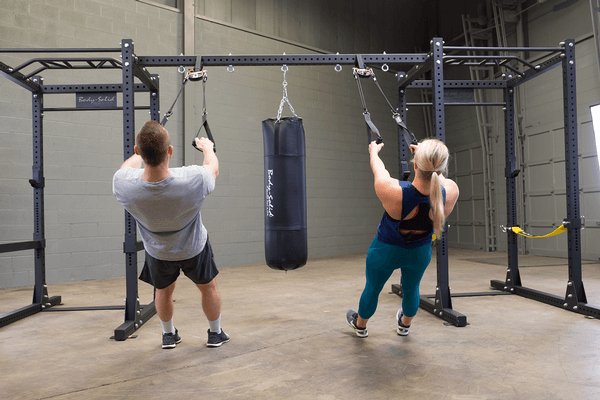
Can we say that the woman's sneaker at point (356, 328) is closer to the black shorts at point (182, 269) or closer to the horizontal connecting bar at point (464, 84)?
the black shorts at point (182, 269)

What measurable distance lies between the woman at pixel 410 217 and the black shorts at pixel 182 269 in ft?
3.42

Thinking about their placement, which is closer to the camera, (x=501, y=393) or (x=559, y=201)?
(x=501, y=393)

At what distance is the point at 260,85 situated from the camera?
8242 millimetres

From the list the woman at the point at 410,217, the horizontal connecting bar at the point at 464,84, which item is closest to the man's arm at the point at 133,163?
the woman at the point at 410,217

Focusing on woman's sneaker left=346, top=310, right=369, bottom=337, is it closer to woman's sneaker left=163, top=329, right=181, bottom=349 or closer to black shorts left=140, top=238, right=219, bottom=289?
black shorts left=140, top=238, right=219, bottom=289

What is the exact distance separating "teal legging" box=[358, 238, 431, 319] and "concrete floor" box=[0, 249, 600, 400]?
0.33m

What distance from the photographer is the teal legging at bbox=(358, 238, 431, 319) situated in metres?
2.94

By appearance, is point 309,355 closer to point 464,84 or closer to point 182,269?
point 182,269

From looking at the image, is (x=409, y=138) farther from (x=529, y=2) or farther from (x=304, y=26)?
(x=529, y=2)

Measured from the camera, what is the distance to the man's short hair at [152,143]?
2.55 metres

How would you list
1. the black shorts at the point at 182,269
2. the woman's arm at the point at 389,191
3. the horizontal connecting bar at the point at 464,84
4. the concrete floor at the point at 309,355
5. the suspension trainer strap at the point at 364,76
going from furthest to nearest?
1. the horizontal connecting bar at the point at 464,84
2. the suspension trainer strap at the point at 364,76
3. the black shorts at the point at 182,269
4. the woman's arm at the point at 389,191
5. the concrete floor at the point at 309,355

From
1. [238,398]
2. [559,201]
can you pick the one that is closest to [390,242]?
[238,398]

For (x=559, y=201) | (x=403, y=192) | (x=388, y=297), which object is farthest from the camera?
(x=559, y=201)

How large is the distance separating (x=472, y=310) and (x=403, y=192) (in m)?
2.03
